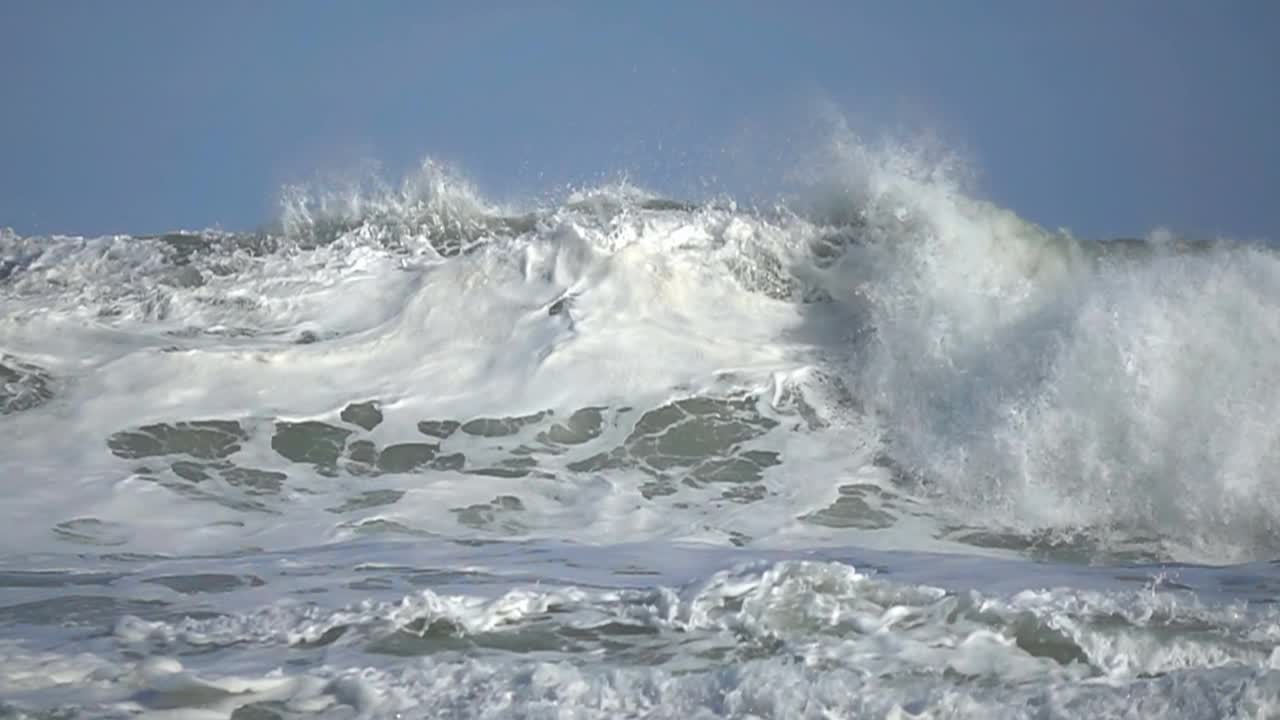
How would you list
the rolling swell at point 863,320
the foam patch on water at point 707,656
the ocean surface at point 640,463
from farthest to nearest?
the rolling swell at point 863,320, the ocean surface at point 640,463, the foam patch on water at point 707,656

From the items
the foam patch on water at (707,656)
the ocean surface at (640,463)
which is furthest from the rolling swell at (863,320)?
the foam patch on water at (707,656)

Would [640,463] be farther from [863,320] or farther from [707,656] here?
[707,656]

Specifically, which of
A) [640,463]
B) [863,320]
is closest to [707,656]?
[640,463]

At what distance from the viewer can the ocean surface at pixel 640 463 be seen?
4562 mm

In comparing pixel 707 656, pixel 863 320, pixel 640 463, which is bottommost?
pixel 707 656

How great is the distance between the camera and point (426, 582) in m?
6.39

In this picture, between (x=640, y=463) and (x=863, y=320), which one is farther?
(x=863, y=320)

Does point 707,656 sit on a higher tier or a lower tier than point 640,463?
lower

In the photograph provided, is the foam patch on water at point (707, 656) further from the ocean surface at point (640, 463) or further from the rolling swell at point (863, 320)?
the rolling swell at point (863, 320)

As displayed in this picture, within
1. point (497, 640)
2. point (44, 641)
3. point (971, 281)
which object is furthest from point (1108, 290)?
point (44, 641)

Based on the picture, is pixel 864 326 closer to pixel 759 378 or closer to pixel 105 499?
pixel 759 378

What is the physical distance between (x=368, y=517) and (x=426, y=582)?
2.55 metres

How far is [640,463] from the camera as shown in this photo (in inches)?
405

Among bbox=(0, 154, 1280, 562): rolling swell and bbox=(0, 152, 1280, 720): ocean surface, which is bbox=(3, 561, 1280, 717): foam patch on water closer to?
bbox=(0, 152, 1280, 720): ocean surface
